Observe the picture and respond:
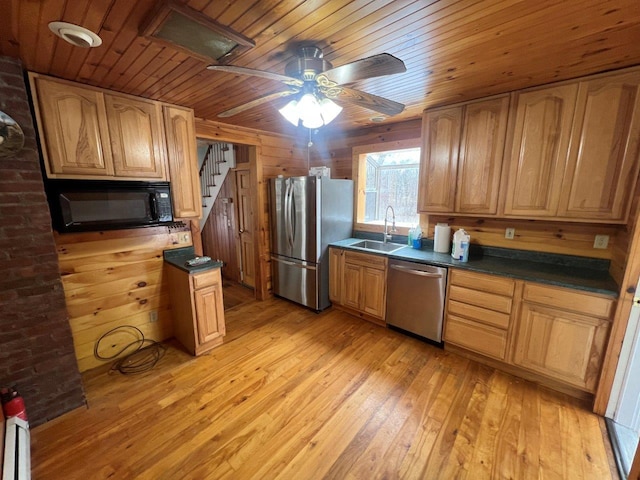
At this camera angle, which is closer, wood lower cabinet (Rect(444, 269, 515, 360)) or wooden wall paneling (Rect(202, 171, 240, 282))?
wood lower cabinet (Rect(444, 269, 515, 360))

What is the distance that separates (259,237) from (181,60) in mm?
2283

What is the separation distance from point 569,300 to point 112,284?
3.68m

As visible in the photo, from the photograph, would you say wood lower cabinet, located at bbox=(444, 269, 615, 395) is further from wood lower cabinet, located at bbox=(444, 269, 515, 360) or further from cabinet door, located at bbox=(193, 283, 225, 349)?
cabinet door, located at bbox=(193, 283, 225, 349)

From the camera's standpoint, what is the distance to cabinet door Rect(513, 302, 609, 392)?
6.12ft

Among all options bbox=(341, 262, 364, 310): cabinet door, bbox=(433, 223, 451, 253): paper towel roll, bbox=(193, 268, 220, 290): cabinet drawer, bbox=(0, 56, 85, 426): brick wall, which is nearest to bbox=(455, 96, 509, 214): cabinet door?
bbox=(433, 223, 451, 253): paper towel roll

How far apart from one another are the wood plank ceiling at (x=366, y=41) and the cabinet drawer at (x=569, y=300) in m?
1.51

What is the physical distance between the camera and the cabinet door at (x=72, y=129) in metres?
1.82

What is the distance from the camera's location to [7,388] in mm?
1634

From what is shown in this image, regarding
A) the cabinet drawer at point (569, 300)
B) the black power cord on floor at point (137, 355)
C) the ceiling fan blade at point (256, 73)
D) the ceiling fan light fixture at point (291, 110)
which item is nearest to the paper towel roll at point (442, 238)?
the cabinet drawer at point (569, 300)

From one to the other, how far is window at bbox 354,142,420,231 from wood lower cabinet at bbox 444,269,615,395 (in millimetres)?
1168

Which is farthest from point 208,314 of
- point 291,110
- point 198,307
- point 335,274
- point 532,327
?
point 532,327

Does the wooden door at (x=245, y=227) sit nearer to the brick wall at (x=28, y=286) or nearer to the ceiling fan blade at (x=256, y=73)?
the brick wall at (x=28, y=286)

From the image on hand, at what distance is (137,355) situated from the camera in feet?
8.32

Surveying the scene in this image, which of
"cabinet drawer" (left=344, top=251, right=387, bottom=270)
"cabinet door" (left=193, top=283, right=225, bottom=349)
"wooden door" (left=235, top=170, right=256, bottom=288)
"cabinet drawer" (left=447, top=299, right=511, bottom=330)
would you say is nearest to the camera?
"cabinet drawer" (left=447, top=299, right=511, bottom=330)
